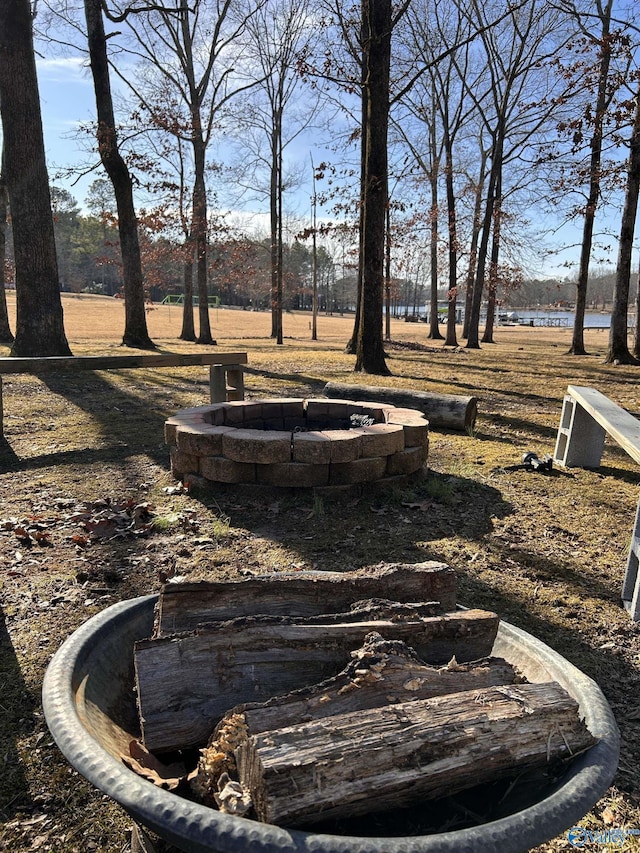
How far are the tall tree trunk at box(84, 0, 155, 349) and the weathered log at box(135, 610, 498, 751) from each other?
1507cm

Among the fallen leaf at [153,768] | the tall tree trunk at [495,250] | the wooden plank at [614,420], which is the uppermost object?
the tall tree trunk at [495,250]

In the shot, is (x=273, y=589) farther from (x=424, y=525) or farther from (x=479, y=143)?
(x=479, y=143)

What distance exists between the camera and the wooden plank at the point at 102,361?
6160mm

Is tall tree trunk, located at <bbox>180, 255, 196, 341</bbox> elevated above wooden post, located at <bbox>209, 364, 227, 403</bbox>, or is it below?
above

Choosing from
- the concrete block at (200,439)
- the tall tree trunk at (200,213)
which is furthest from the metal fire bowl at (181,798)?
the tall tree trunk at (200,213)

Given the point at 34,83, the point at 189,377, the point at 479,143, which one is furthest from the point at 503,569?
the point at 479,143

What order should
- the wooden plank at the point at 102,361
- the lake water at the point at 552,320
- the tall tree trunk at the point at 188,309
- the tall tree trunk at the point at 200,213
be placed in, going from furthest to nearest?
the lake water at the point at 552,320, the tall tree trunk at the point at 188,309, the tall tree trunk at the point at 200,213, the wooden plank at the point at 102,361

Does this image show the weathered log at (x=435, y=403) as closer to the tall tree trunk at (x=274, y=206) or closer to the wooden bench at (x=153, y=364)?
the wooden bench at (x=153, y=364)

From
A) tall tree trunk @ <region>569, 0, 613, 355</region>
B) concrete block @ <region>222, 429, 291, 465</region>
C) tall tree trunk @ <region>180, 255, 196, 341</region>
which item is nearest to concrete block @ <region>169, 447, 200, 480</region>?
concrete block @ <region>222, 429, 291, 465</region>

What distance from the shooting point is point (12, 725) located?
2244mm

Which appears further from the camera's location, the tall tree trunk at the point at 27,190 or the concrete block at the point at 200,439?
the tall tree trunk at the point at 27,190

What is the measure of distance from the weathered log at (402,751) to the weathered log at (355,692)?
80 millimetres

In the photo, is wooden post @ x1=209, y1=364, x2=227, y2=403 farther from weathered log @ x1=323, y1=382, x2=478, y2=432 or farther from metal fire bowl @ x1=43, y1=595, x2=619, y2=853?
metal fire bowl @ x1=43, y1=595, x2=619, y2=853

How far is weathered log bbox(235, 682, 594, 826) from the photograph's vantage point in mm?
1097
